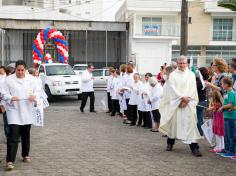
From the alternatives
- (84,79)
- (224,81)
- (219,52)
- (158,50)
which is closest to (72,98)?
(84,79)

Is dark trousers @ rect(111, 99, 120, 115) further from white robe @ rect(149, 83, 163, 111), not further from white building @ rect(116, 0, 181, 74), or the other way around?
white building @ rect(116, 0, 181, 74)

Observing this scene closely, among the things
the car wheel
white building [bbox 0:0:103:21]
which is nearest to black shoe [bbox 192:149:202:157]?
the car wheel

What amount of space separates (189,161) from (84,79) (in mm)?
8329

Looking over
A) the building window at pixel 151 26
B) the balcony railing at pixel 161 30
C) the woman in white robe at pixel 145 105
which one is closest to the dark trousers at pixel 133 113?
the woman in white robe at pixel 145 105

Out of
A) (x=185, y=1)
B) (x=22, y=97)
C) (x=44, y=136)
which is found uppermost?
(x=185, y=1)

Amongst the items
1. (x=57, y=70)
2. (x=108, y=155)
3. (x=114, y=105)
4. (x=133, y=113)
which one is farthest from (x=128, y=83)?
(x=57, y=70)

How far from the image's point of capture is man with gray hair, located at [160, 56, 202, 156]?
8.03m

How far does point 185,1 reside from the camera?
733 inches

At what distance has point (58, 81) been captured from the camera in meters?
18.7

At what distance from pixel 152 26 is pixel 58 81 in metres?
21.9

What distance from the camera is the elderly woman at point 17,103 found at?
698 centimetres

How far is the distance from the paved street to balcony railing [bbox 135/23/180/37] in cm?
2746

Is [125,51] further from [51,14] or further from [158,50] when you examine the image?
[51,14]

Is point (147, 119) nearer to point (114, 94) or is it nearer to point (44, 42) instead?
point (114, 94)
